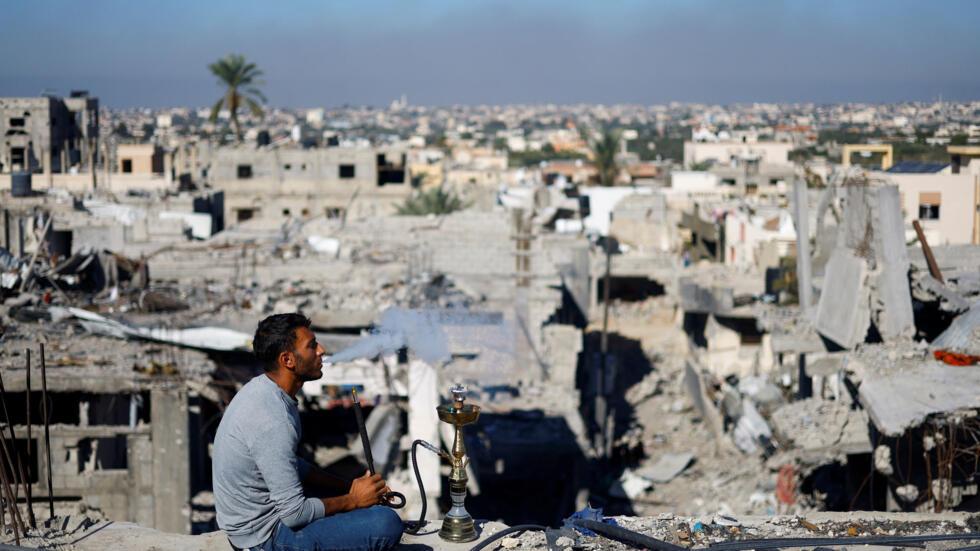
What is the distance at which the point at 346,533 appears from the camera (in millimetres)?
4578

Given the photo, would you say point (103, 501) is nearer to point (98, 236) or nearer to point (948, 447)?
point (948, 447)

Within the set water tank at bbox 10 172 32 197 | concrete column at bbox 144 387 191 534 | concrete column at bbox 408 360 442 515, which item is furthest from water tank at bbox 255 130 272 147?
concrete column at bbox 144 387 191 534

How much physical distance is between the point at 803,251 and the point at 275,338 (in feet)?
42.4

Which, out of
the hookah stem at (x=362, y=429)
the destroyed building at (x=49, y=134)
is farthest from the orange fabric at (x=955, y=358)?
the destroyed building at (x=49, y=134)

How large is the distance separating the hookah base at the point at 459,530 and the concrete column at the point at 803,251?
423 inches

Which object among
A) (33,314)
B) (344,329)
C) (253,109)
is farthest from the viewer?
(253,109)

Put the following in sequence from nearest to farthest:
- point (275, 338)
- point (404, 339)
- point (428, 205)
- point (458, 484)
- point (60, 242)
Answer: point (275, 338) < point (458, 484) < point (404, 339) < point (60, 242) < point (428, 205)

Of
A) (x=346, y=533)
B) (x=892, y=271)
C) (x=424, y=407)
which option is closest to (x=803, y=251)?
(x=892, y=271)

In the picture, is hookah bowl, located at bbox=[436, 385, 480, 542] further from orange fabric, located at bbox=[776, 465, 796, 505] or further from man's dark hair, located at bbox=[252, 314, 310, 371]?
orange fabric, located at bbox=[776, 465, 796, 505]

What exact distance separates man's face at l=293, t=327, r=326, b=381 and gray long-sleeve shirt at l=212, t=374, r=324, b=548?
0.38 feet

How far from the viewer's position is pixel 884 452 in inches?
384

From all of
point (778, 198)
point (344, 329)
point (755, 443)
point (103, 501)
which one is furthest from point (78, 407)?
point (778, 198)

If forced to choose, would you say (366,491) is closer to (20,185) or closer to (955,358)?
(955,358)

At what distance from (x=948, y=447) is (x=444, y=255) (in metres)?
15.1
